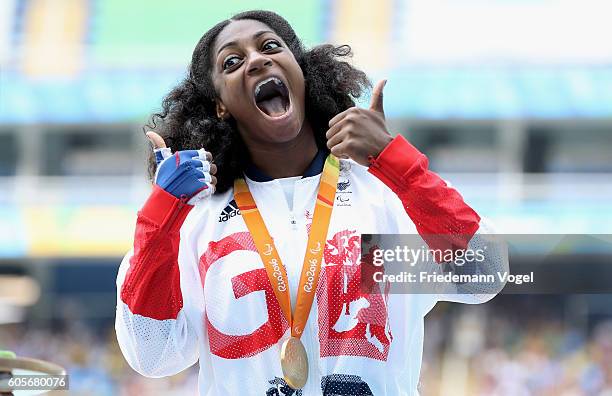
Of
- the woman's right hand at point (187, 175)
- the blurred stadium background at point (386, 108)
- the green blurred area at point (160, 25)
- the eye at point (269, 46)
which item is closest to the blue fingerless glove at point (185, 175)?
the woman's right hand at point (187, 175)

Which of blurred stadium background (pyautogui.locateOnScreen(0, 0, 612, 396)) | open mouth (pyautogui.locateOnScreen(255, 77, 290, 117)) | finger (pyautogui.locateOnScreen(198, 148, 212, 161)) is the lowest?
finger (pyautogui.locateOnScreen(198, 148, 212, 161))

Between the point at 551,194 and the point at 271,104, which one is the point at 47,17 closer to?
the point at 551,194

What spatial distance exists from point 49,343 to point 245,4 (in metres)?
5.73

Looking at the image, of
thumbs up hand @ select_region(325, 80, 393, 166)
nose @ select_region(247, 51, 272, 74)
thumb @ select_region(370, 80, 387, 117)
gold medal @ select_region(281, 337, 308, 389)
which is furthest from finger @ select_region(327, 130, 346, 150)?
gold medal @ select_region(281, 337, 308, 389)

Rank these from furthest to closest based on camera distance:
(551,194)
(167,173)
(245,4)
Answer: (245,4) → (551,194) → (167,173)

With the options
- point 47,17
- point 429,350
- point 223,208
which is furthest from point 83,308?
point 223,208

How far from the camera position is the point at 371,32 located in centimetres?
1533

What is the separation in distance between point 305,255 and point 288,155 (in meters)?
0.31

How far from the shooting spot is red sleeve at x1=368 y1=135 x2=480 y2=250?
95.3 inches

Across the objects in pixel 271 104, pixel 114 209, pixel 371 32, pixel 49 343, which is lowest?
pixel 271 104

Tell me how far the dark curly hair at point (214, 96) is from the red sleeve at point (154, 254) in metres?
0.26

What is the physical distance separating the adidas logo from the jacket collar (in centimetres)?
10

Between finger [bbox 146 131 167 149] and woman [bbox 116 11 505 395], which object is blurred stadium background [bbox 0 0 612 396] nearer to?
woman [bbox 116 11 505 395]

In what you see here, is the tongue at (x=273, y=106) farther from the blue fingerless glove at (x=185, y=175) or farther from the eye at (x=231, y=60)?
the blue fingerless glove at (x=185, y=175)
